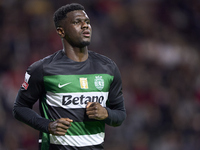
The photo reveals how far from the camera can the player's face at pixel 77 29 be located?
128 inches

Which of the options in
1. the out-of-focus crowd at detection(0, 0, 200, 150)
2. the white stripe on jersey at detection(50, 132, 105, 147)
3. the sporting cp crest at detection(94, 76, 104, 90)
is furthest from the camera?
the out-of-focus crowd at detection(0, 0, 200, 150)

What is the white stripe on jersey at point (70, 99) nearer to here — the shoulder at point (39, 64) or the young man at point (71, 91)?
the young man at point (71, 91)

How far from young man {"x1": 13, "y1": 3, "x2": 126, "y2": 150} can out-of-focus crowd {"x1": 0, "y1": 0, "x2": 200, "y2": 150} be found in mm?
A: 3815

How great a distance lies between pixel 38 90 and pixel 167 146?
496cm

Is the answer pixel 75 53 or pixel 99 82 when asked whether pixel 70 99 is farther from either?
pixel 75 53

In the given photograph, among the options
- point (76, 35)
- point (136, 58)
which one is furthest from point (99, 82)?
point (136, 58)

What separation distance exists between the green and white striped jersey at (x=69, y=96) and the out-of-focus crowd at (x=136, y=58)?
3.82 meters

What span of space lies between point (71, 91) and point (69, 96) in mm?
47

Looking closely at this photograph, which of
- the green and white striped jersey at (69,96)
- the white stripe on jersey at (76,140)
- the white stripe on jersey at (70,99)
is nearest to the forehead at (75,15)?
the green and white striped jersey at (69,96)

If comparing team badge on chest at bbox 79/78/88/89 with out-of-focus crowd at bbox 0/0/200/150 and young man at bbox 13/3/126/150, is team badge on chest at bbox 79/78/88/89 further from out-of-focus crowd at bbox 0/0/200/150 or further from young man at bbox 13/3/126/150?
out-of-focus crowd at bbox 0/0/200/150

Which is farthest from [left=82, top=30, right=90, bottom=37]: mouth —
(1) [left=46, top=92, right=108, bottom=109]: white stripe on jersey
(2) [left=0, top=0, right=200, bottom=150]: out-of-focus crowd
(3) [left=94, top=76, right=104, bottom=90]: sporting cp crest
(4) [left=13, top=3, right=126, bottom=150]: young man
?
(2) [left=0, top=0, right=200, bottom=150]: out-of-focus crowd

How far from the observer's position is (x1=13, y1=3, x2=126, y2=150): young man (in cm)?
313

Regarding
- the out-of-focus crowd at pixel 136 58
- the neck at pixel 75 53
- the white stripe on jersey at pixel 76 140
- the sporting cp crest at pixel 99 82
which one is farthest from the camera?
the out-of-focus crowd at pixel 136 58

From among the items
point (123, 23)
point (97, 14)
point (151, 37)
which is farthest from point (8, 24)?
point (151, 37)
